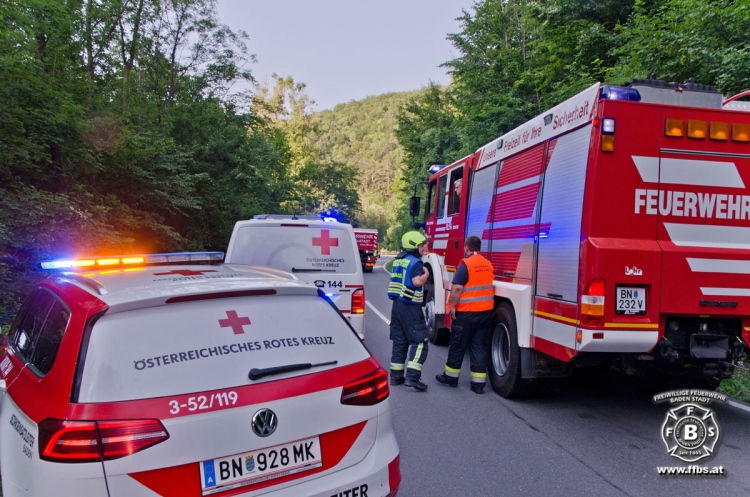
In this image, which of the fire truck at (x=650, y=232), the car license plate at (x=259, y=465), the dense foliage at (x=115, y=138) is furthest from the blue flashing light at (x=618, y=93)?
the dense foliage at (x=115, y=138)

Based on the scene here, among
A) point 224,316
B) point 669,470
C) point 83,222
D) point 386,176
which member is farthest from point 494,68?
point 386,176

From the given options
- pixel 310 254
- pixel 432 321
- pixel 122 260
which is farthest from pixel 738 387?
pixel 122 260

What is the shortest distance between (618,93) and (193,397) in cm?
420

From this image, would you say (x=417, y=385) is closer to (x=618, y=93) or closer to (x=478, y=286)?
(x=478, y=286)

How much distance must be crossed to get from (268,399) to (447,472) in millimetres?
2256

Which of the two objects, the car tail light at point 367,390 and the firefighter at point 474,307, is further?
the firefighter at point 474,307

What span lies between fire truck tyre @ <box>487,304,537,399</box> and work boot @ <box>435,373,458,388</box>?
45cm

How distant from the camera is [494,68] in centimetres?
2102

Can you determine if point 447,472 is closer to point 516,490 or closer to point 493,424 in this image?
point 516,490

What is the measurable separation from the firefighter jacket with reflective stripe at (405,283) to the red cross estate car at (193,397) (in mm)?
3381

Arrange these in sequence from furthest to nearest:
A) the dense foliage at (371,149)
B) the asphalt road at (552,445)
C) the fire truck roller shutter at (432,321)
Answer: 1. the dense foliage at (371,149)
2. the fire truck roller shutter at (432,321)
3. the asphalt road at (552,445)

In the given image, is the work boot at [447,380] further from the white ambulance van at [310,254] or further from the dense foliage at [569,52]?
the dense foliage at [569,52]

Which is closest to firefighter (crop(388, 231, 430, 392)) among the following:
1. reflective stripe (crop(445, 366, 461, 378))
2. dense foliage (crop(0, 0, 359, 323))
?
reflective stripe (crop(445, 366, 461, 378))

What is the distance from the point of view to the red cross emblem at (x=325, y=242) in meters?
6.80
